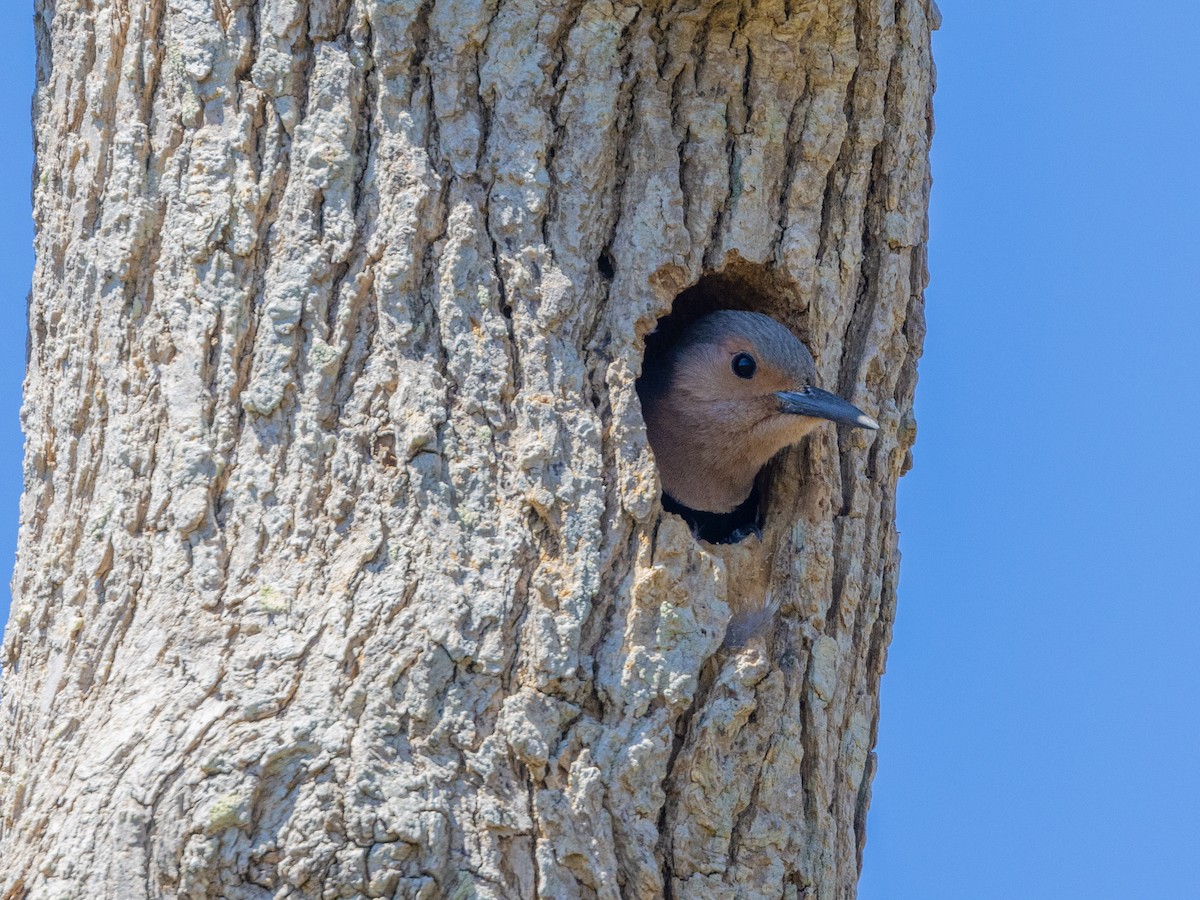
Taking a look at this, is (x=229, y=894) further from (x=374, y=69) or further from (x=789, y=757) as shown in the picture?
(x=374, y=69)

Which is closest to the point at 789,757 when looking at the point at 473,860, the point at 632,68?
the point at 473,860

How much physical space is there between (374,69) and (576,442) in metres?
1.02

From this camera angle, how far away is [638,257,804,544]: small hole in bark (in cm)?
411

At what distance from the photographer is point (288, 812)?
303cm

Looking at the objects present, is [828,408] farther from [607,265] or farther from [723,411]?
[723,411]

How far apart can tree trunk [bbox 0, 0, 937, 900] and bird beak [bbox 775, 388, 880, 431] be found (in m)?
0.22

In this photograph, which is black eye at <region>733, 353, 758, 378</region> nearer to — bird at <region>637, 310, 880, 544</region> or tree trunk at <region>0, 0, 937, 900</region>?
bird at <region>637, 310, 880, 544</region>

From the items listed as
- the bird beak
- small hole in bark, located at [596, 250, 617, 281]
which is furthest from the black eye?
small hole in bark, located at [596, 250, 617, 281]

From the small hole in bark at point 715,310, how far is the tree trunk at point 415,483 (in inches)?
2.6

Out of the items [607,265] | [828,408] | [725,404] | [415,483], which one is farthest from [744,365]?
[415,483]

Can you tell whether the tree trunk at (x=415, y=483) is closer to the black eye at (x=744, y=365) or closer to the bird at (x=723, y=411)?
the bird at (x=723, y=411)

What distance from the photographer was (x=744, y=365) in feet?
15.5

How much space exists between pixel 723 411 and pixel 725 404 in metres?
0.03

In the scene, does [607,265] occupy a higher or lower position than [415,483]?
higher
